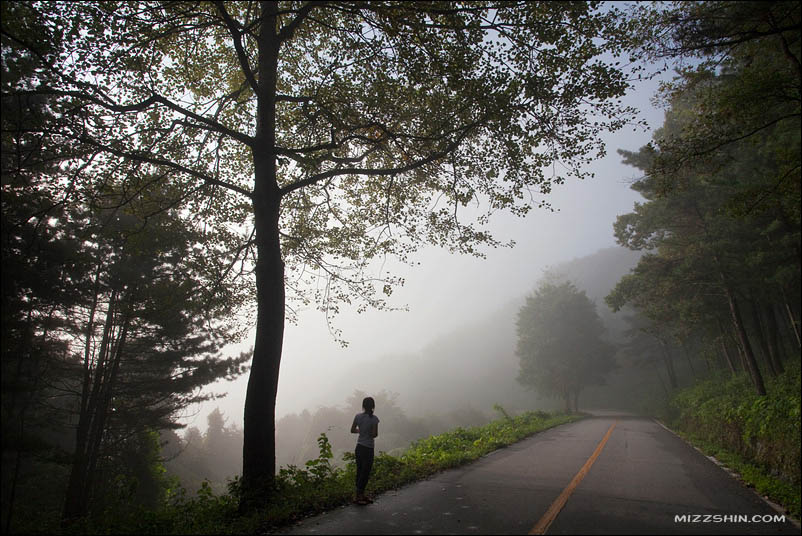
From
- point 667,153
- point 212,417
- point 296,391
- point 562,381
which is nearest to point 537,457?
point 667,153

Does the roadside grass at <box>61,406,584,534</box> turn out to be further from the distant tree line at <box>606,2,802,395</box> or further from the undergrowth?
the distant tree line at <box>606,2,802,395</box>

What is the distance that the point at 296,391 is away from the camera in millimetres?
184750

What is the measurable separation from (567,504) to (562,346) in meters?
39.1

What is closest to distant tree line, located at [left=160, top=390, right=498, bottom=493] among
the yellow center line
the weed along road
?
the weed along road

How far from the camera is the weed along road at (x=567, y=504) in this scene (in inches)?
195

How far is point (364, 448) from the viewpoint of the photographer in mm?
Answer: 6980

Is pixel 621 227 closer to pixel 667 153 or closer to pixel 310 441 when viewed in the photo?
pixel 667 153

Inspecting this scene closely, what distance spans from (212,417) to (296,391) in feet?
413

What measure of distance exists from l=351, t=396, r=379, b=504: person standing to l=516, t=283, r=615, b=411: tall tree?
128 feet

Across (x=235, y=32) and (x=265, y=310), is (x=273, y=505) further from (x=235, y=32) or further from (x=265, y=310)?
(x=235, y=32)

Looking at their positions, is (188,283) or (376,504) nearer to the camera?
(376,504)

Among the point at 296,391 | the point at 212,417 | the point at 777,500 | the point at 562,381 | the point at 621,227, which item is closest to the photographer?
the point at 777,500

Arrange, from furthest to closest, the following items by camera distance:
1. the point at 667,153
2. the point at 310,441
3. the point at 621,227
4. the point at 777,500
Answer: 1. the point at 310,441
2. the point at 621,227
3. the point at 667,153
4. the point at 777,500

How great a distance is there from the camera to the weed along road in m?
4.96
